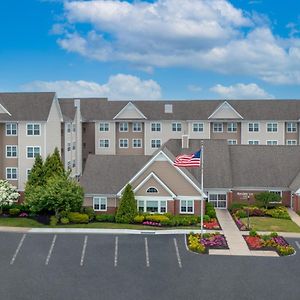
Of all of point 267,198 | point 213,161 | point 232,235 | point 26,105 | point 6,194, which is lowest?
point 232,235

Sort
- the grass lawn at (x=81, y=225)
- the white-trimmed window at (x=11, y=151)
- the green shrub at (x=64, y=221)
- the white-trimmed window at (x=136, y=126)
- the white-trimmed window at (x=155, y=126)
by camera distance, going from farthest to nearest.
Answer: the white-trimmed window at (x=136, y=126) → the white-trimmed window at (x=155, y=126) → the white-trimmed window at (x=11, y=151) → the green shrub at (x=64, y=221) → the grass lawn at (x=81, y=225)

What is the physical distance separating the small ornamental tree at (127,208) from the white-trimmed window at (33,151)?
16411 mm

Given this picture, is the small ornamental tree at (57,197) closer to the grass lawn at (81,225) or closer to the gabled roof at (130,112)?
the grass lawn at (81,225)

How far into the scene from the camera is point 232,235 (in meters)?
40.1

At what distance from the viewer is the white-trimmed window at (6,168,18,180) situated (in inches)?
2234

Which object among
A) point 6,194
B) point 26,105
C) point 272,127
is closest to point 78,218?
point 6,194

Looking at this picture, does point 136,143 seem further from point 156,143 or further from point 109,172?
point 109,172

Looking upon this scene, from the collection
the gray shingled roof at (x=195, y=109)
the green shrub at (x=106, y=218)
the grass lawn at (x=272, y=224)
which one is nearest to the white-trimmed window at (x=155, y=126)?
the gray shingled roof at (x=195, y=109)

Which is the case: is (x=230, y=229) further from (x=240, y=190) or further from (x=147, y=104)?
(x=147, y=104)

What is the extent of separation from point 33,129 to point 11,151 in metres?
3.82

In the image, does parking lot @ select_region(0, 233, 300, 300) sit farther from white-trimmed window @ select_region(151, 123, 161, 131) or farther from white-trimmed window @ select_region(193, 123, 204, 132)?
white-trimmed window @ select_region(151, 123, 161, 131)

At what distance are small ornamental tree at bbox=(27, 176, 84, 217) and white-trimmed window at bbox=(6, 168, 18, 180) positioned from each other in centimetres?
1179

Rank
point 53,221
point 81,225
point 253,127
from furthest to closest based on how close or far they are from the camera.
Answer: point 253,127
point 53,221
point 81,225

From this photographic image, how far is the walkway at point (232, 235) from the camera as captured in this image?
117 ft
